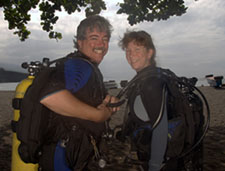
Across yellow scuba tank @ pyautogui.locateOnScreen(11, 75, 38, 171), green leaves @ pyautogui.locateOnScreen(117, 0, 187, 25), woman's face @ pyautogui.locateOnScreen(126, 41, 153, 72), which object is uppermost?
green leaves @ pyautogui.locateOnScreen(117, 0, 187, 25)

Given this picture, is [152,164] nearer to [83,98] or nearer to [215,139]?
[83,98]

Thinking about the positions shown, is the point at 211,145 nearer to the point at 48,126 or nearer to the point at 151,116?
the point at 151,116

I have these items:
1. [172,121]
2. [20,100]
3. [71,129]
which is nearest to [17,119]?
[20,100]

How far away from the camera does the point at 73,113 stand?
6.32 feet

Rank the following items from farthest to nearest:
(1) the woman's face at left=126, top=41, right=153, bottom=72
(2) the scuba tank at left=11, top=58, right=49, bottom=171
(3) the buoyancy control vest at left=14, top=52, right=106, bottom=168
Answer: (1) the woman's face at left=126, top=41, right=153, bottom=72 < (2) the scuba tank at left=11, top=58, right=49, bottom=171 < (3) the buoyancy control vest at left=14, top=52, right=106, bottom=168

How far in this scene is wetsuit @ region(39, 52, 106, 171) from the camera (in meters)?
1.97

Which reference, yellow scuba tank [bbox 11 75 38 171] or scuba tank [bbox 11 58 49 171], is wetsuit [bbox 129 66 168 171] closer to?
scuba tank [bbox 11 58 49 171]

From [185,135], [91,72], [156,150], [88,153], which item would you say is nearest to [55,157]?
[88,153]

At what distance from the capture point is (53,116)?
2070mm

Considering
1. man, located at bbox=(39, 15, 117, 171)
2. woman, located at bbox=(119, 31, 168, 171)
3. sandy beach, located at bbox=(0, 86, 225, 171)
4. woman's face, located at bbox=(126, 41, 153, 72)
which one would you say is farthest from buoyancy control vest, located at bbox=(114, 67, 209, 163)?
sandy beach, located at bbox=(0, 86, 225, 171)

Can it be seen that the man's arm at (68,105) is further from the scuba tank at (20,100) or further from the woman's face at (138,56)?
the woman's face at (138,56)

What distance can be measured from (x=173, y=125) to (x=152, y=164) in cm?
46

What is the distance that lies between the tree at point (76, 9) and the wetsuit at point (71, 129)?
4341 mm

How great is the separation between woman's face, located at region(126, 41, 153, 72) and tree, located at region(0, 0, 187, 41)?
310cm
